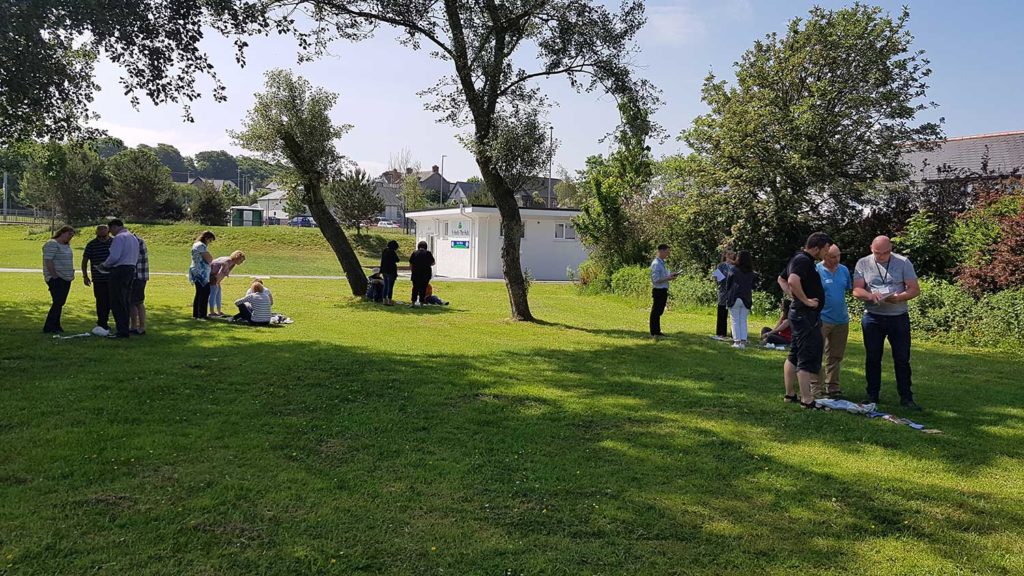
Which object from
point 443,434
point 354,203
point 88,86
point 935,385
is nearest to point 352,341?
point 443,434

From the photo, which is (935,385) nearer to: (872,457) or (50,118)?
(872,457)

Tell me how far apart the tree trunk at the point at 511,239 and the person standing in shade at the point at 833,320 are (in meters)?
7.54

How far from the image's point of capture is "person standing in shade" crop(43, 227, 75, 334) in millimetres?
10141

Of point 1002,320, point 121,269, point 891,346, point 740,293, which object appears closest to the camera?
point 891,346

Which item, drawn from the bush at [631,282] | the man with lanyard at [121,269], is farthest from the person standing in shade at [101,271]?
the bush at [631,282]

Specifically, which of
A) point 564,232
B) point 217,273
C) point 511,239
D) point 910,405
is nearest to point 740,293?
point 910,405

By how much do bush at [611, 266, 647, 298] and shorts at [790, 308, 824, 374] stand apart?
13724mm

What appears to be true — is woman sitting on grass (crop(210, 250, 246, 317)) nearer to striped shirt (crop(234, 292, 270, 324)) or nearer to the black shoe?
striped shirt (crop(234, 292, 270, 324))

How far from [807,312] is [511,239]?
8.24 metres

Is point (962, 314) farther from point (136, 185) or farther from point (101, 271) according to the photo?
point (136, 185)

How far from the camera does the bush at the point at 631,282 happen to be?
21.3 m

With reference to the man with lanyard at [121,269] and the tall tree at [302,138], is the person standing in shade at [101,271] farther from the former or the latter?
the tall tree at [302,138]

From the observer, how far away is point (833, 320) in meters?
7.86

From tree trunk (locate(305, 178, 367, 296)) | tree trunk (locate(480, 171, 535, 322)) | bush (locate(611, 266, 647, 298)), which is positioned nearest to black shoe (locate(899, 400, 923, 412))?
tree trunk (locate(480, 171, 535, 322))
